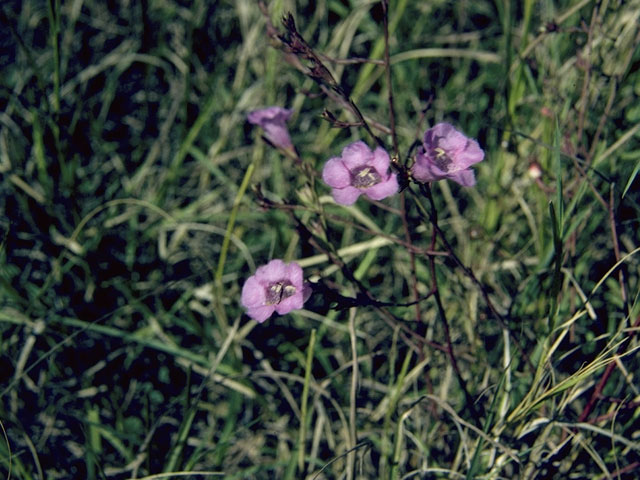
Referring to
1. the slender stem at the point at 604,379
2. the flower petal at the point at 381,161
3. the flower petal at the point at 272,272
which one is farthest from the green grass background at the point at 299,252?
the flower petal at the point at 381,161

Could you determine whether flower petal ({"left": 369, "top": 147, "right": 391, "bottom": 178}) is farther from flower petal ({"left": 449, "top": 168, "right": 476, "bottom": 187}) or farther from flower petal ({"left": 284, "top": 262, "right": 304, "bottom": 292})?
flower petal ({"left": 284, "top": 262, "right": 304, "bottom": 292})

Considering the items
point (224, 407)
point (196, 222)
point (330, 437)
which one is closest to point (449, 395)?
point (330, 437)

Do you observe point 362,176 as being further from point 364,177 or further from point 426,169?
point 426,169

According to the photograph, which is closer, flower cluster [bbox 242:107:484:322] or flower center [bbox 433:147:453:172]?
flower cluster [bbox 242:107:484:322]

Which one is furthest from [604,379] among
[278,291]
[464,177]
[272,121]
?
[272,121]

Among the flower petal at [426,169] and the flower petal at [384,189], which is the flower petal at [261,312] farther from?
the flower petal at [426,169]

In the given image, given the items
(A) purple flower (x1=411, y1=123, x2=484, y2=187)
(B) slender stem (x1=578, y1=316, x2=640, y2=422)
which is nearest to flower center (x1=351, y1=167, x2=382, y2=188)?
(A) purple flower (x1=411, y1=123, x2=484, y2=187)
